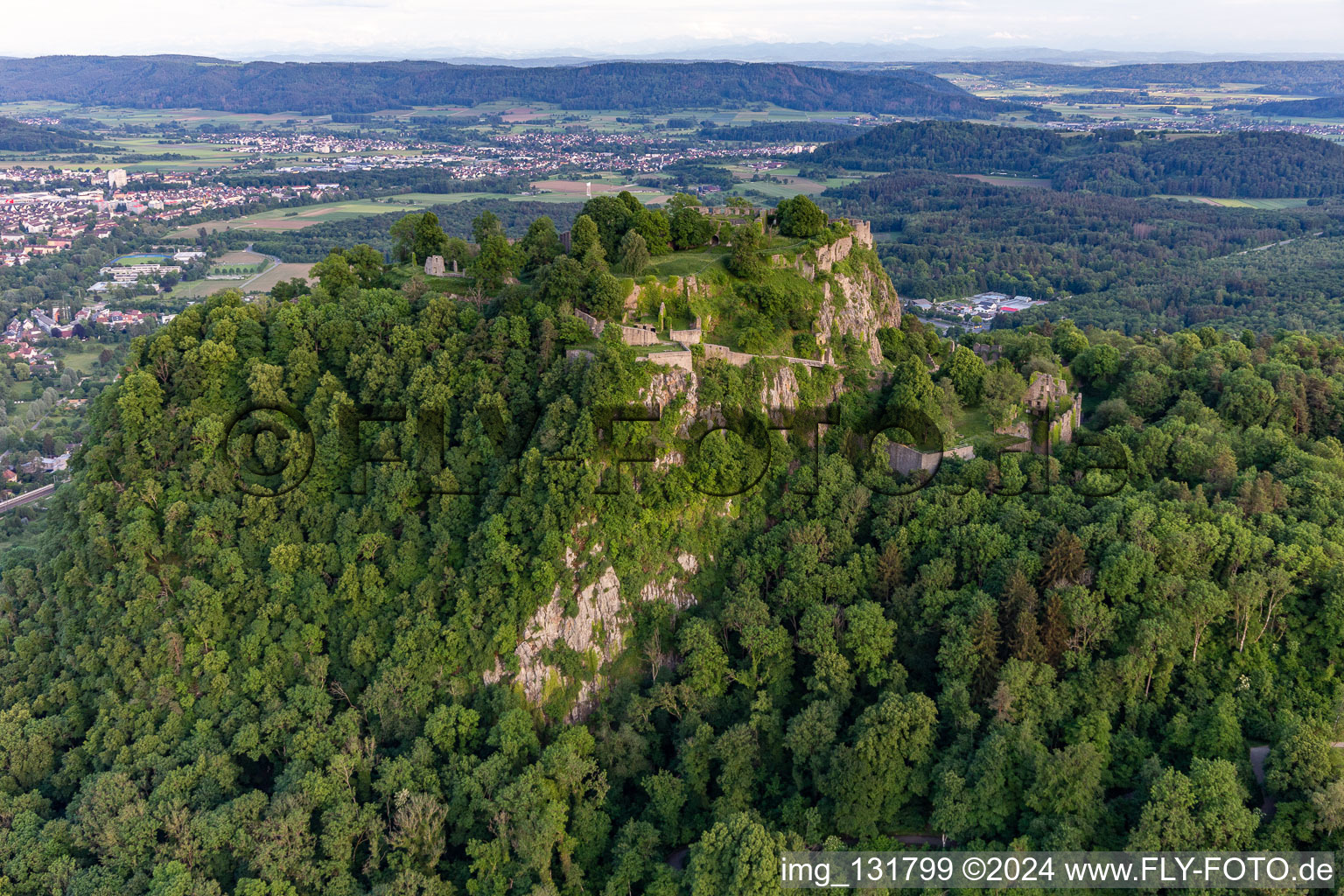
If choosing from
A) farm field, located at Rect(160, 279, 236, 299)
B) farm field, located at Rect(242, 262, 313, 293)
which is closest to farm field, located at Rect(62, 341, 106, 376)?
farm field, located at Rect(160, 279, 236, 299)

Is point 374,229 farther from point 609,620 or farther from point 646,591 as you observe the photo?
point 609,620

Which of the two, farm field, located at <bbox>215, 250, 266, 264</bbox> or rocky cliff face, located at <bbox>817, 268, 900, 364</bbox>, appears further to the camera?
farm field, located at <bbox>215, 250, 266, 264</bbox>

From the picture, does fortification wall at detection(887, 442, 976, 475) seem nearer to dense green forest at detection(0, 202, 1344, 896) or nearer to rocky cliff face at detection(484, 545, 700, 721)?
Answer: dense green forest at detection(0, 202, 1344, 896)

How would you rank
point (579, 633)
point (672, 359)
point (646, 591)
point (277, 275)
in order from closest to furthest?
point (579, 633) → point (646, 591) → point (672, 359) → point (277, 275)

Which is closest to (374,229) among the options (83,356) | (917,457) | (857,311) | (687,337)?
(83,356)

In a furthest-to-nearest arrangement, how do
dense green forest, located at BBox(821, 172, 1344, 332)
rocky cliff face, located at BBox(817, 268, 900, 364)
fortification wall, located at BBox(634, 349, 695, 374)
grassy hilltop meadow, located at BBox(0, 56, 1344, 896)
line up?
dense green forest, located at BBox(821, 172, 1344, 332), rocky cliff face, located at BBox(817, 268, 900, 364), fortification wall, located at BBox(634, 349, 695, 374), grassy hilltop meadow, located at BBox(0, 56, 1344, 896)

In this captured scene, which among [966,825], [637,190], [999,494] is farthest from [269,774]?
[637,190]

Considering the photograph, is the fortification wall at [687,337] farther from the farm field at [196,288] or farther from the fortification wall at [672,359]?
the farm field at [196,288]
